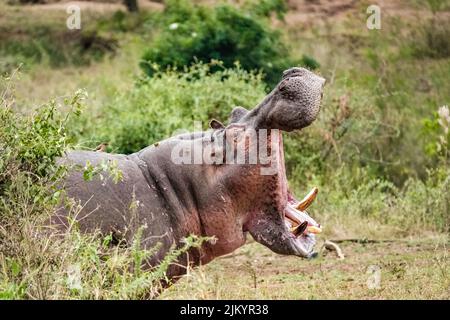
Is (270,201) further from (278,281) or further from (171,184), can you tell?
(278,281)

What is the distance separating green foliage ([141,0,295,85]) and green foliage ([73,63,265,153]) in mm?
1578

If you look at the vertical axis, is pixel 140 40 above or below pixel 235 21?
below

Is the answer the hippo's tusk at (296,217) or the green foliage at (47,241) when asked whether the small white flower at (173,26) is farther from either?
the hippo's tusk at (296,217)

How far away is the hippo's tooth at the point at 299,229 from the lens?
5.04 metres

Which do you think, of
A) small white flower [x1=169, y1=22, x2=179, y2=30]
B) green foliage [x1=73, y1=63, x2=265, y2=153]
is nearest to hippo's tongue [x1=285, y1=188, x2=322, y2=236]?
green foliage [x1=73, y1=63, x2=265, y2=153]

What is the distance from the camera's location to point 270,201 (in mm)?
5066

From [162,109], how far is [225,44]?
2.47 m

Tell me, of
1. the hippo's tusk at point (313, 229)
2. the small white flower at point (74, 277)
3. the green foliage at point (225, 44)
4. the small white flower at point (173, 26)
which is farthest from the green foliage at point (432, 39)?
the small white flower at point (74, 277)
